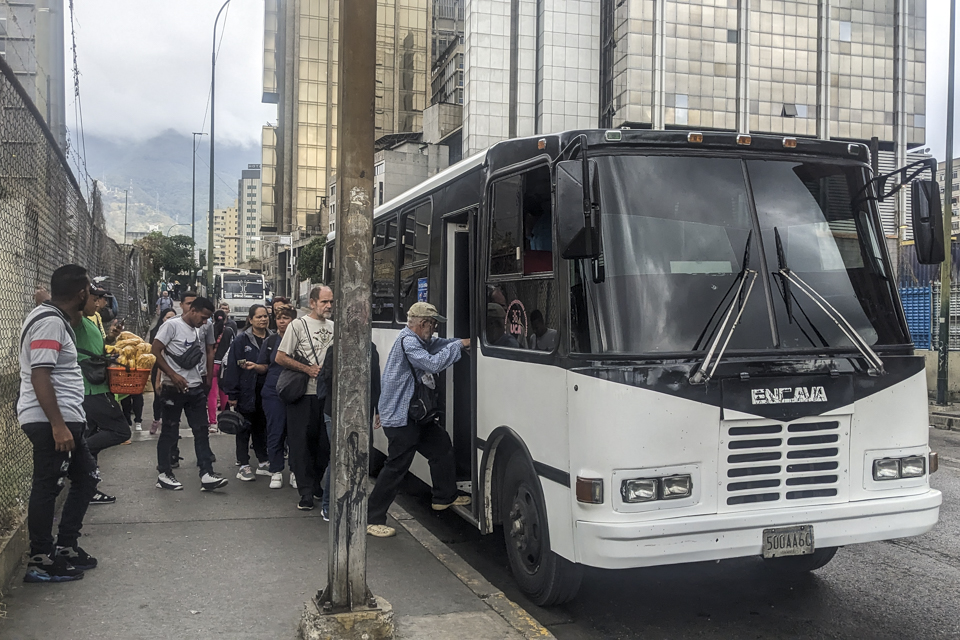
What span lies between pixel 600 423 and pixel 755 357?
96cm

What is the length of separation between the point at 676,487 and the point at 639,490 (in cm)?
21

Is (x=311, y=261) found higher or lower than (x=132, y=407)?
higher

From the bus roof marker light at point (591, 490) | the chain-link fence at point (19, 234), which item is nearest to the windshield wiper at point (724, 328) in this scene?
the bus roof marker light at point (591, 490)

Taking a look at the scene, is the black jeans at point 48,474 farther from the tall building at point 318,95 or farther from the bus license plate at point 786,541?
the tall building at point 318,95

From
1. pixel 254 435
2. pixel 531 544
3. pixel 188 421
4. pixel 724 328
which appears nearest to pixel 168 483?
pixel 188 421

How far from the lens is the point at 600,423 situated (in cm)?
451

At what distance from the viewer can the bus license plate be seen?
4625 mm

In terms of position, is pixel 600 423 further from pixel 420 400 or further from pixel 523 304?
pixel 420 400

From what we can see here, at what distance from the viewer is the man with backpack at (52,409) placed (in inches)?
199

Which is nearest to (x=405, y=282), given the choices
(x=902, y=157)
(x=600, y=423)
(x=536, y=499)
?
(x=536, y=499)

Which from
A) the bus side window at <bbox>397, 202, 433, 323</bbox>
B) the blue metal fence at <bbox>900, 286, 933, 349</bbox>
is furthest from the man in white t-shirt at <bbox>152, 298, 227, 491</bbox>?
the blue metal fence at <bbox>900, 286, 933, 349</bbox>

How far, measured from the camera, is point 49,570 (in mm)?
5309

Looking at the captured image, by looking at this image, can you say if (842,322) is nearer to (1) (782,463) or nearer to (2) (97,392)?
(1) (782,463)

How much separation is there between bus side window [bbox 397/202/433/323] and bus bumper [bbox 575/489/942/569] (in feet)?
12.4
